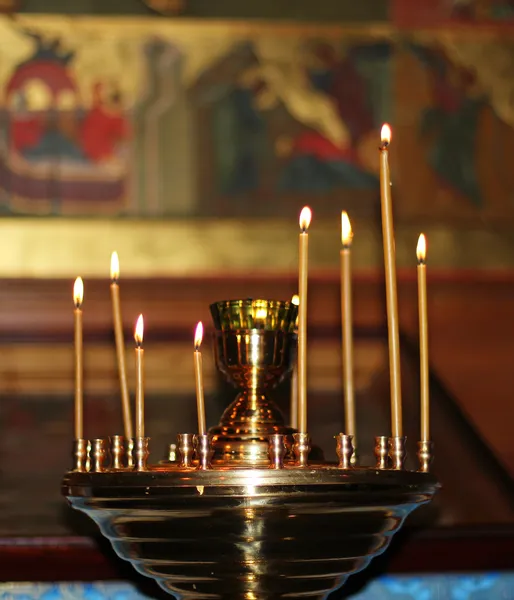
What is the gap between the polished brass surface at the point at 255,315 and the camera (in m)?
1.18

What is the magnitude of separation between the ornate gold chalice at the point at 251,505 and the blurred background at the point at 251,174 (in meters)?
1.08

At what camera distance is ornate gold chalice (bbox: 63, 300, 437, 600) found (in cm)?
102

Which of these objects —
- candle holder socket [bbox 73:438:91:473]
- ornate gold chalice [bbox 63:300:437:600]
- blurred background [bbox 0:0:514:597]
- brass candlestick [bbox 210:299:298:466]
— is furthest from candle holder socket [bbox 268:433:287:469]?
blurred background [bbox 0:0:514:597]

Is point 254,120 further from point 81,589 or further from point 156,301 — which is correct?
point 81,589

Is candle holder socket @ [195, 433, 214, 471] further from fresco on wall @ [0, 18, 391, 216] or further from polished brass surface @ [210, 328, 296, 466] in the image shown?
fresco on wall @ [0, 18, 391, 216]

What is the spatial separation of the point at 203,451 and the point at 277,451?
0.07 m

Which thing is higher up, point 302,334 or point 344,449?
point 302,334

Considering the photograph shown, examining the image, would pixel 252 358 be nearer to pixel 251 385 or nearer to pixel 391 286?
pixel 251 385

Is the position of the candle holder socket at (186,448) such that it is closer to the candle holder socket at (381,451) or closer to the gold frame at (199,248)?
the candle holder socket at (381,451)

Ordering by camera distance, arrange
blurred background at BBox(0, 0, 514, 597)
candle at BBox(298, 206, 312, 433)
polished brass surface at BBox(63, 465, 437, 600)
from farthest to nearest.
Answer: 1. blurred background at BBox(0, 0, 514, 597)
2. candle at BBox(298, 206, 312, 433)
3. polished brass surface at BBox(63, 465, 437, 600)

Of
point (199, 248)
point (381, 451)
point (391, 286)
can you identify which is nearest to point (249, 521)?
point (381, 451)

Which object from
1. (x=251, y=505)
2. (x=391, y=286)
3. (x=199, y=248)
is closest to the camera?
(x=251, y=505)

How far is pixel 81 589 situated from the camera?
1.80 metres

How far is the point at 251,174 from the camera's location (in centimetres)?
246
